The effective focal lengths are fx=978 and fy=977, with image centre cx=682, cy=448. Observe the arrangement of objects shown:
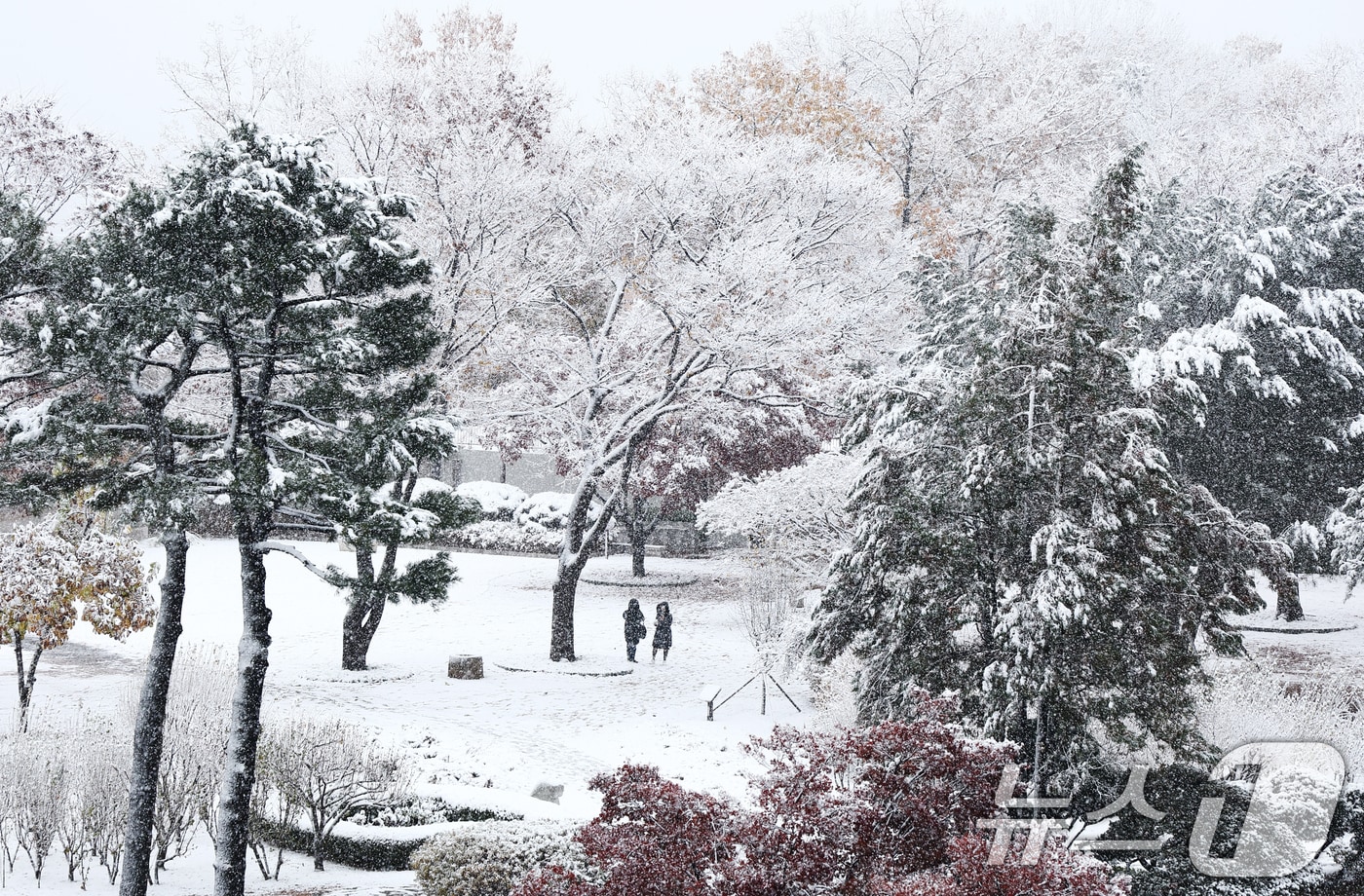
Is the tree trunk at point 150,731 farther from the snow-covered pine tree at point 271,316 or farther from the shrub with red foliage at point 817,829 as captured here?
the shrub with red foliage at point 817,829

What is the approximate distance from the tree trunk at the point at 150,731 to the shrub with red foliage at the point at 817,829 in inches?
171

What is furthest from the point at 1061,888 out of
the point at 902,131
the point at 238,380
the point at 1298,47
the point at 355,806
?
the point at 1298,47

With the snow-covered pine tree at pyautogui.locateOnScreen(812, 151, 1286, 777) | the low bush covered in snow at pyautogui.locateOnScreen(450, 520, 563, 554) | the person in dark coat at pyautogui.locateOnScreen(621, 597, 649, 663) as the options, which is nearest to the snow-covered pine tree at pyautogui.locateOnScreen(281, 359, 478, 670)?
the snow-covered pine tree at pyautogui.locateOnScreen(812, 151, 1286, 777)

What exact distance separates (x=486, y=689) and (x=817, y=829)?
12.5 m

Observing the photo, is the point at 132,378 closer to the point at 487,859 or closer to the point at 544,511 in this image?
the point at 487,859

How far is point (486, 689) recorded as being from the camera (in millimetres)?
16594

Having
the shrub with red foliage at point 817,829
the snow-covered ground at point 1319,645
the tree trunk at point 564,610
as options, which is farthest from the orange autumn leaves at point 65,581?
the snow-covered ground at point 1319,645

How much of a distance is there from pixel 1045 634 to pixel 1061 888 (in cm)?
485

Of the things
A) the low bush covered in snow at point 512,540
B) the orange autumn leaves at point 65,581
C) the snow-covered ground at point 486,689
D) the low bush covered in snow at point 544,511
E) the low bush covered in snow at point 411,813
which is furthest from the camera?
the low bush covered in snow at point 544,511

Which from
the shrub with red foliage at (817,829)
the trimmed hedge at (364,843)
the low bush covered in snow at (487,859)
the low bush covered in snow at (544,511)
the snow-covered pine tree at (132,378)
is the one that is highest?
the snow-covered pine tree at (132,378)

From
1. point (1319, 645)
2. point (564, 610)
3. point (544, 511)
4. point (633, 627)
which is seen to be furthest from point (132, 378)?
point (544, 511)

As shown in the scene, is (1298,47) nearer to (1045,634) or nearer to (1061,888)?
(1045,634)

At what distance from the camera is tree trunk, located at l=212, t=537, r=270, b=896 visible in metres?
7.69

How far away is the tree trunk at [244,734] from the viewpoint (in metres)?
7.69
